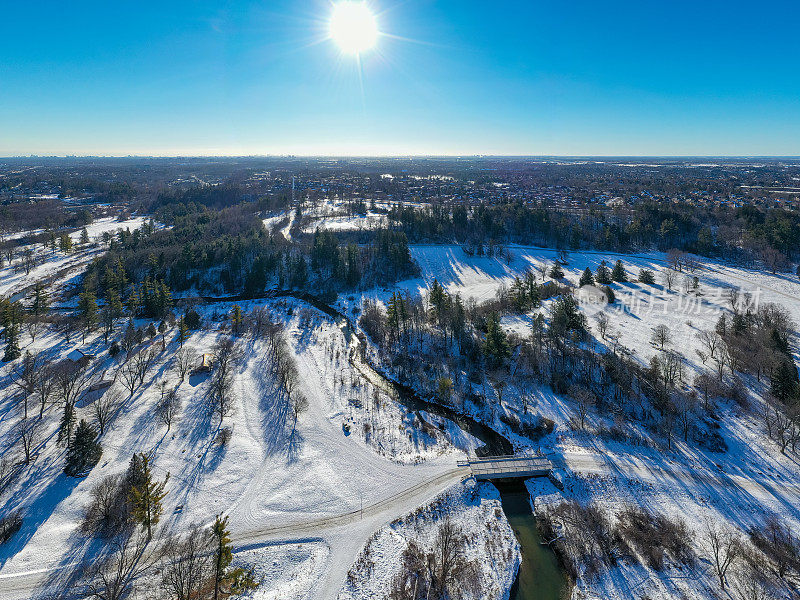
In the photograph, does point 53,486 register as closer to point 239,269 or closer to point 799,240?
point 239,269

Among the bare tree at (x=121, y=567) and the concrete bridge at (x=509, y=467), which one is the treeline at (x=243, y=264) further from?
the concrete bridge at (x=509, y=467)

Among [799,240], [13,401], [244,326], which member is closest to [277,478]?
[13,401]

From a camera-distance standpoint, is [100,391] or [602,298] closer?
[100,391]

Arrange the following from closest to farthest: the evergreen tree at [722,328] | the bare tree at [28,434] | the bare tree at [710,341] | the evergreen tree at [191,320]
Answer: the bare tree at [28,434] → the bare tree at [710,341] → the evergreen tree at [722,328] → the evergreen tree at [191,320]

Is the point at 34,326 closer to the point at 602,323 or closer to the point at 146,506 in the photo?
the point at 146,506

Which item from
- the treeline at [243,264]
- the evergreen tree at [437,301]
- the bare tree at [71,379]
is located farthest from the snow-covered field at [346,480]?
the treeline at [243,264]

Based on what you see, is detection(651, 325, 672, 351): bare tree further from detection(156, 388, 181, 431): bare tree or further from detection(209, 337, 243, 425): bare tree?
detection(156, 388, 181, 431): bare tree

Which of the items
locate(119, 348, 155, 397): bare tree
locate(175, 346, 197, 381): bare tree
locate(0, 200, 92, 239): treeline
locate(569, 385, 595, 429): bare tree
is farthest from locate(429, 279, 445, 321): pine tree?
locate(0, 200, 92, 239): treeline
